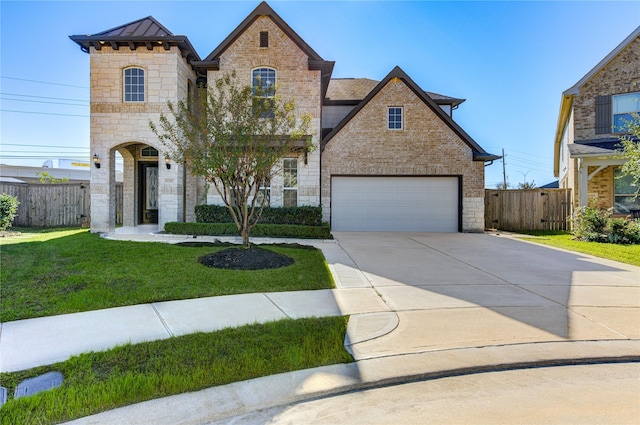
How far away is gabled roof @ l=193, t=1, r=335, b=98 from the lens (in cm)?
1388

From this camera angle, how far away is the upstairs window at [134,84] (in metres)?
13.2

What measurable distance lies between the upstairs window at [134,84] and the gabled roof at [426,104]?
7395 mm

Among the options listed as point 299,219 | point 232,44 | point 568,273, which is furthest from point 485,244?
point 232,44

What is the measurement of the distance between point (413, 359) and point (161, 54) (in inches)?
545

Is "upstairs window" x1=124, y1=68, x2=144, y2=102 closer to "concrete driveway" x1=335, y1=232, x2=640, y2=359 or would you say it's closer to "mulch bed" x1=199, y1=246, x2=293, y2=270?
"mulch bed" x1=199, y1=246, x2=293, y2=270

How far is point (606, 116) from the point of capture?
50.0 ft

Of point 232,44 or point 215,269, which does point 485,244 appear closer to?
point 215,269

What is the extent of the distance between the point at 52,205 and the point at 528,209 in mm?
21886

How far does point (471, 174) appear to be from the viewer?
1480cm

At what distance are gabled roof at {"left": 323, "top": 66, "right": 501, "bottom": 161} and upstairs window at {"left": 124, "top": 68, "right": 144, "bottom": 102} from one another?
7395 mm

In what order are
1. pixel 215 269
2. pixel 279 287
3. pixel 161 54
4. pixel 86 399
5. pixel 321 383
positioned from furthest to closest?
pixel 161 54 → pixel 215 269 → pixel 279 287 → pixel 321 383 → pixel 86 399

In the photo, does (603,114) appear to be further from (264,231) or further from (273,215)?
(264,231)

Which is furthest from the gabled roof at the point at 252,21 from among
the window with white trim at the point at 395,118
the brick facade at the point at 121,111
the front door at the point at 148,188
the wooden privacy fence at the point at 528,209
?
the wooden privacy fence at the point at 528,209

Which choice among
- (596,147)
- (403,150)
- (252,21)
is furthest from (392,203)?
(252,21)
